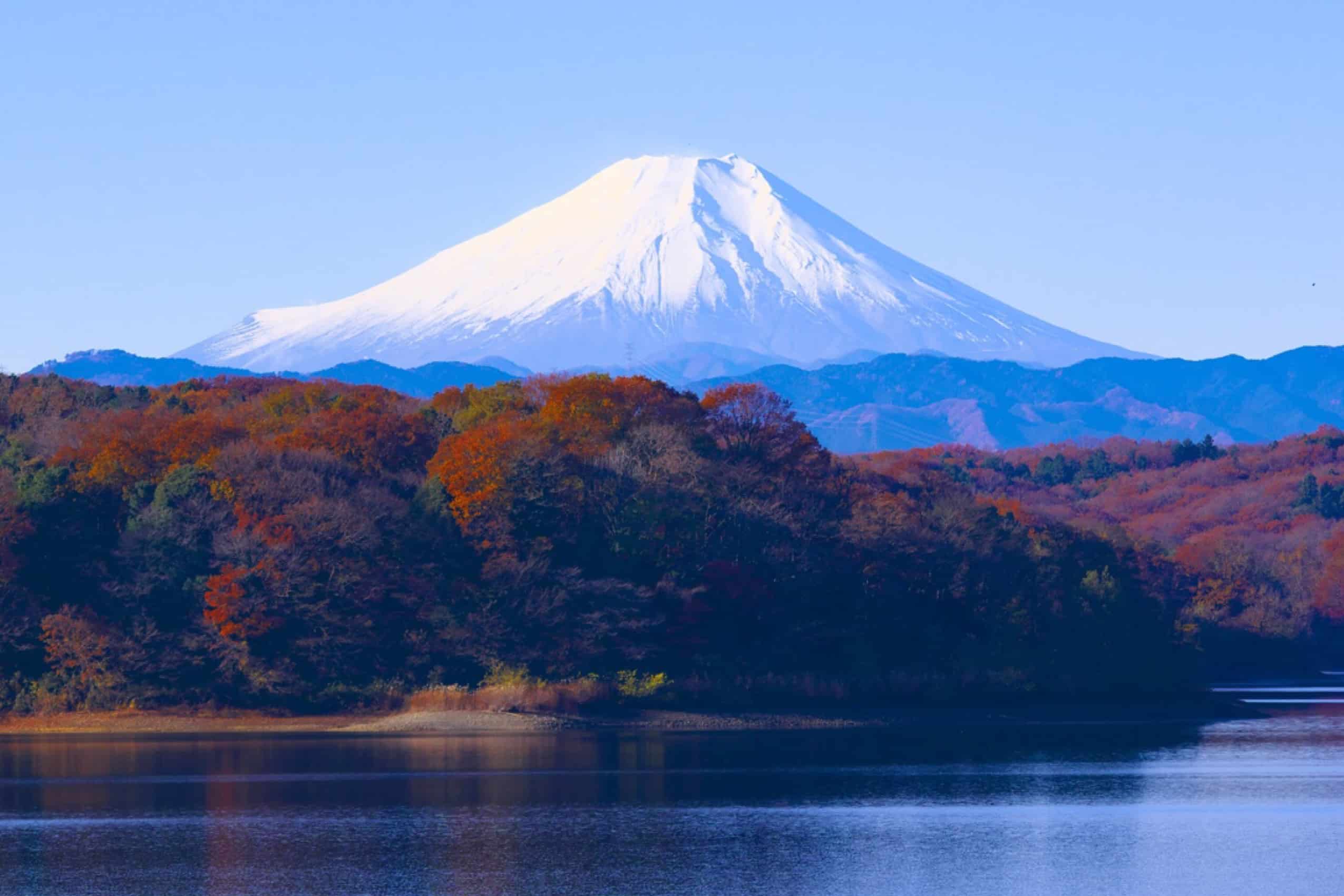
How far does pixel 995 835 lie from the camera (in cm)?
4644

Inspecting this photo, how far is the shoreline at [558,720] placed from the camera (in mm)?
70812

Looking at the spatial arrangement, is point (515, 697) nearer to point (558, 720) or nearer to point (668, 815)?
point (558, 720)

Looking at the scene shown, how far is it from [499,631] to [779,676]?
40.0 feet

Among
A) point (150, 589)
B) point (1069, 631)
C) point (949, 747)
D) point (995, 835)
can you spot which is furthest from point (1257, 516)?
point (995, 835)

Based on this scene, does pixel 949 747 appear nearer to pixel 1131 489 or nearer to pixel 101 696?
pixel 101 696

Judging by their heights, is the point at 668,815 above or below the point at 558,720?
below

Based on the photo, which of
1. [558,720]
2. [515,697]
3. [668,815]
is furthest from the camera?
[515,697]

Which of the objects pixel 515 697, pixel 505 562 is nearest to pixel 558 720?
pixel 515 697

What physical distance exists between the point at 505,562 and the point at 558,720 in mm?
6219

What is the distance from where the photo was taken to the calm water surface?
132 ft

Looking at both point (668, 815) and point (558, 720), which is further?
point (558, 720)

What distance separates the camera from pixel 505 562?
246ft

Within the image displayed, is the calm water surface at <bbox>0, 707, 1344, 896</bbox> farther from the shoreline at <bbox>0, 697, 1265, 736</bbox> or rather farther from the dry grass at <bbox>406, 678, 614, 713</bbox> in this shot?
the dry grass at <bbox>406, 678, 614, 713</bbox>

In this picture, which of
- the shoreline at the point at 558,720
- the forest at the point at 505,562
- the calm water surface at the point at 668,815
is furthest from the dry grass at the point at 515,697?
the calm water surface at the point at 668,815
